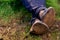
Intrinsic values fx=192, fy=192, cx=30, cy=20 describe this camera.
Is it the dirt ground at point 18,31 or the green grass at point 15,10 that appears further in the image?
the green grass at point 15,10

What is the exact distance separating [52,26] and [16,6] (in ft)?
2.08

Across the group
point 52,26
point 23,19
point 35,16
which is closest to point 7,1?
point 23,19

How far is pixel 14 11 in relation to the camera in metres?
2.59

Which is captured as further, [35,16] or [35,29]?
[35,16]

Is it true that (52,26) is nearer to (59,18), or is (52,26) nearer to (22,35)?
(59,18)

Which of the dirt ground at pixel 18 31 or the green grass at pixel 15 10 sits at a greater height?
the green grass at pixel 15 10

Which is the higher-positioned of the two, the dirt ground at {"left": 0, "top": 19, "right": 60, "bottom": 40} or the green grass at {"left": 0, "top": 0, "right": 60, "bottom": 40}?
the green grass at {"left": 0, "top": 0, "right": 60, "bottom": 40}

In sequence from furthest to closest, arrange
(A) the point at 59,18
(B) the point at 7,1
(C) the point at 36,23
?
(B) the point at 7,1, (A) the point at 59,18, (C) the point at 36,23

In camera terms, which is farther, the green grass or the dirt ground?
the green grass

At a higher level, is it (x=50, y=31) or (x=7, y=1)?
(x=7, y=1)

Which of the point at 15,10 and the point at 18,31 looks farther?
the point at 15,10

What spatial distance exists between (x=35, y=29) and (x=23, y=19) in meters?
0.40

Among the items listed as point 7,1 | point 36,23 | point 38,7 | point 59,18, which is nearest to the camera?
point 36,23

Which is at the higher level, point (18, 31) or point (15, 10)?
point (15, 10)
